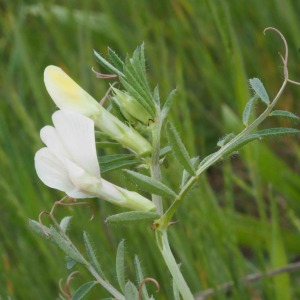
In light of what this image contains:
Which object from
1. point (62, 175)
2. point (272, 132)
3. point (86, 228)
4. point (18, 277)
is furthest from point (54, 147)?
point (18, 277)

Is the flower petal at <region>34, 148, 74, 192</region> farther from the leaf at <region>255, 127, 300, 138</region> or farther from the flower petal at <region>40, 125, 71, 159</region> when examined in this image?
the leaf at <region>255, 127, 300, 138</region>

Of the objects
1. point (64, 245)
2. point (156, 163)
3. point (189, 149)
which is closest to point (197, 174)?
point (156, 163)

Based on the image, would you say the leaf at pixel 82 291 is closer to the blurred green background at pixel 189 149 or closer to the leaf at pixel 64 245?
the leaf at pixel 64 245

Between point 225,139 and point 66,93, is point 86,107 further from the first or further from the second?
point 225,139

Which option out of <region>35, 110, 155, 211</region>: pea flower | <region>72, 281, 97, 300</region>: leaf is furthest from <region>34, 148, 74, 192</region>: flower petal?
<region>72, 281, 97, 300</region>: leaf

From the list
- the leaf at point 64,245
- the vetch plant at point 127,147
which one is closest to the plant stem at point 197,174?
the vetch plant at point 127,147

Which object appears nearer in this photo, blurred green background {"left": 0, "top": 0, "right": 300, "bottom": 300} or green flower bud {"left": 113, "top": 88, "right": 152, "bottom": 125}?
green flower bud {"left": 113, "top": 88, "right": 152, "bottom": 125}

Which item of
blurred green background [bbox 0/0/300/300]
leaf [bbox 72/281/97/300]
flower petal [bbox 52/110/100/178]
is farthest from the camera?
blurred green background [bbox 0/0/300/300]
